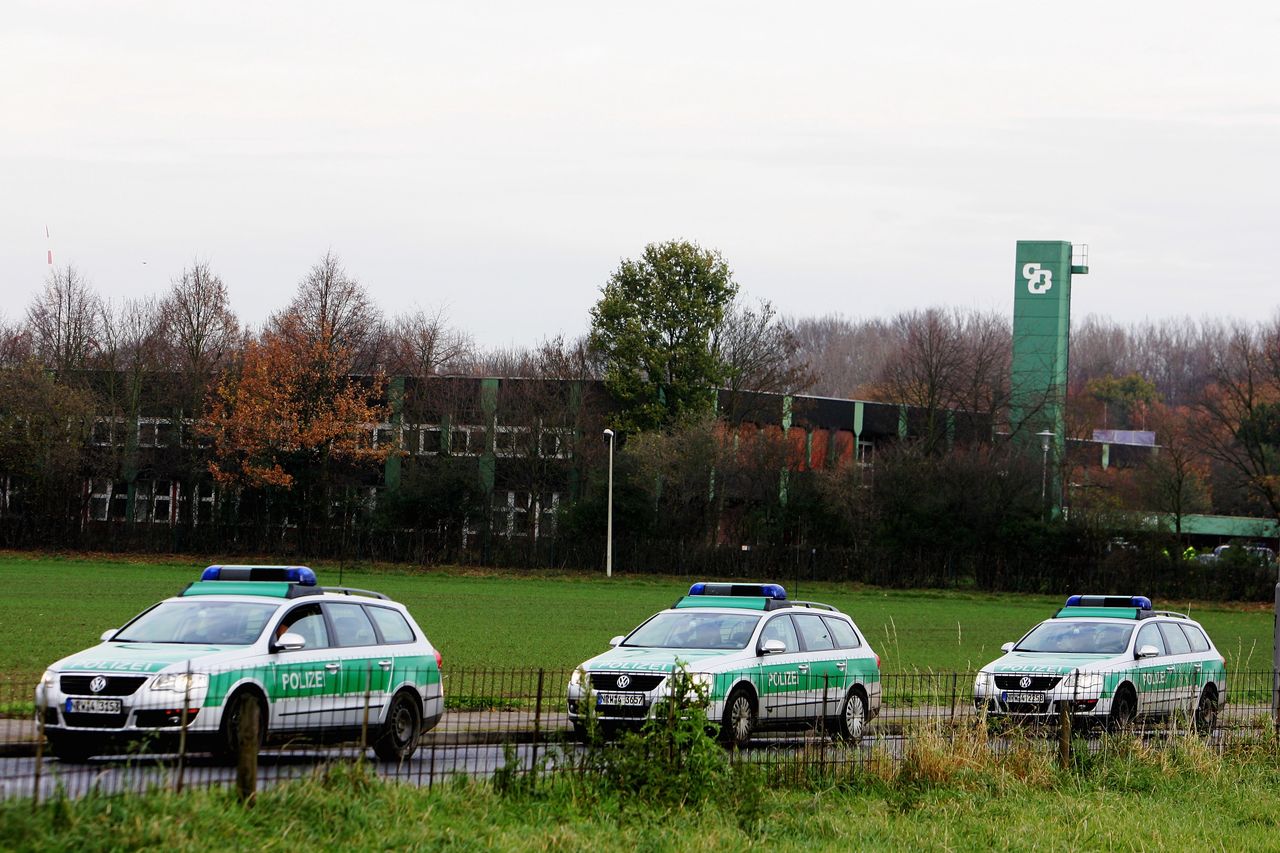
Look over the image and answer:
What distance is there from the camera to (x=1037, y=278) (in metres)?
77.1

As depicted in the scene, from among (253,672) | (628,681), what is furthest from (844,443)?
(253,672)

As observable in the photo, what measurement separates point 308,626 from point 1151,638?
11.8m

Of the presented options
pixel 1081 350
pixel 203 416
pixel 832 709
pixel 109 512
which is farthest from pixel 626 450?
pixel 1081 350

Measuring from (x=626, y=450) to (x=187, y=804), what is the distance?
60.8m

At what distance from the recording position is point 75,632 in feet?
88.8

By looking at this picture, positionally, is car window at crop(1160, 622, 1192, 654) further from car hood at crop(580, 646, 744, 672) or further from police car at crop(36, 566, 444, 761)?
police car at crop(36, 566, 444, 761)

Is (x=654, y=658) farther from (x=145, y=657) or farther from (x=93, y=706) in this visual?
(x=93, y=706)

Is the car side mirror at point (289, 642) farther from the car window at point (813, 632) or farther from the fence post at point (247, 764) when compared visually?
the car window at point (813, 632)

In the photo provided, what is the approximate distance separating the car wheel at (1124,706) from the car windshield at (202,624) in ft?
34.3

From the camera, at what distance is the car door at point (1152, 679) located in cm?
1938

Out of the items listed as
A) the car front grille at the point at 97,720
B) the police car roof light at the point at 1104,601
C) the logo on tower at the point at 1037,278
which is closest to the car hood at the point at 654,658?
the car front grille at the point at 97,720

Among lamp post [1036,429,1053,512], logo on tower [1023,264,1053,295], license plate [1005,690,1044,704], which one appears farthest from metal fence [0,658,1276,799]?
logo on tower [1023,264,1053,295]

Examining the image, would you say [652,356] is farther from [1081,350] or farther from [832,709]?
[1081,350]

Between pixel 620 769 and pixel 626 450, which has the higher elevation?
pixel 626 450
